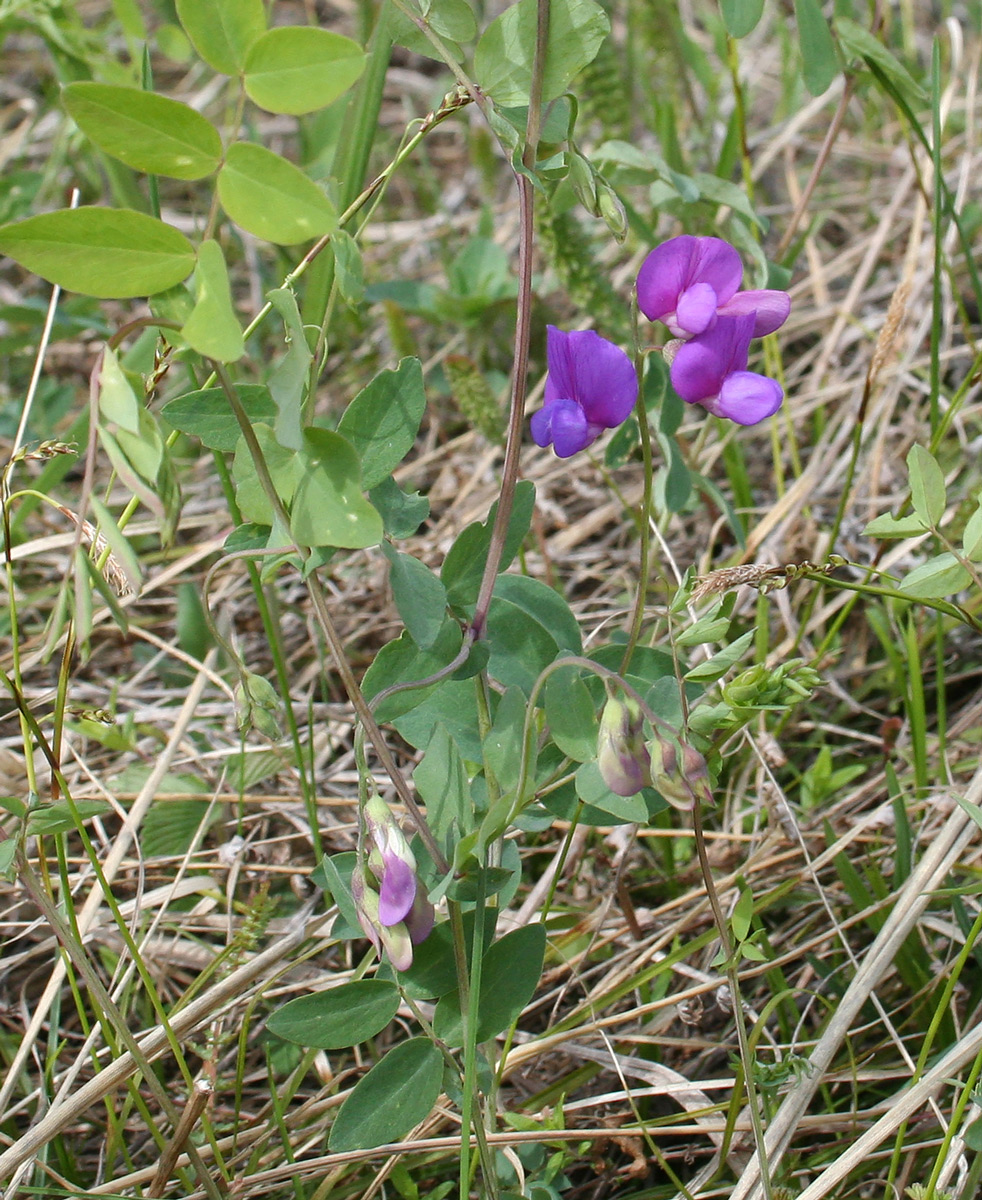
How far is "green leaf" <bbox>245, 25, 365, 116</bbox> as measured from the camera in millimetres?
855

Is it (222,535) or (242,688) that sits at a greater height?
(242,688)

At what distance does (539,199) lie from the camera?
2.10m

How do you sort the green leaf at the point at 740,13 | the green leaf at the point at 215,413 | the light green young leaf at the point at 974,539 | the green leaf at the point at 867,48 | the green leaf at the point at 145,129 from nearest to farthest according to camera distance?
1. the green leaf at the point at 145,129
2. the green leaf at the point at 215,413
3. the light green young leaf at the point at 974,539
4. the green leaf at the point at 740,13
5. the green leaf at the point at 867,48

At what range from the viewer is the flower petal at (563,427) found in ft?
3.73

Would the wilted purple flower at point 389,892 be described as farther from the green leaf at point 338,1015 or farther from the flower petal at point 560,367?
the flower petal at point 560,367

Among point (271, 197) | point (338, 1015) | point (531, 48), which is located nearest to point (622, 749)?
point (338, 1015)

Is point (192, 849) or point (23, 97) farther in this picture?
point (23, 97)

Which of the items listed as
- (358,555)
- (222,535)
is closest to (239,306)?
(222,535)

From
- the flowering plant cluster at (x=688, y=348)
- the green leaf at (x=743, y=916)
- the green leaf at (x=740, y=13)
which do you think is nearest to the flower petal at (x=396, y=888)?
the green leaf at (x=743, y=916)

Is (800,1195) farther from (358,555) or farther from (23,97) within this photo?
(23,97)

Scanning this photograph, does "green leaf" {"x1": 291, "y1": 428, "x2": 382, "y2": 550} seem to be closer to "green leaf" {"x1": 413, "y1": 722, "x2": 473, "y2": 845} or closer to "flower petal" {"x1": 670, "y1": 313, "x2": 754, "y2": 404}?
"green leaf" {"x1": 413, "y1": 722, "x2": 473, "y2": 845}

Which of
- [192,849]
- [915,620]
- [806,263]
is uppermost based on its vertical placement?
[806,263]

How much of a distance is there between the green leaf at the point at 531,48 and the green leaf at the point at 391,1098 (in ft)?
2.94

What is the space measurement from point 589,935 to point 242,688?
729 mm
